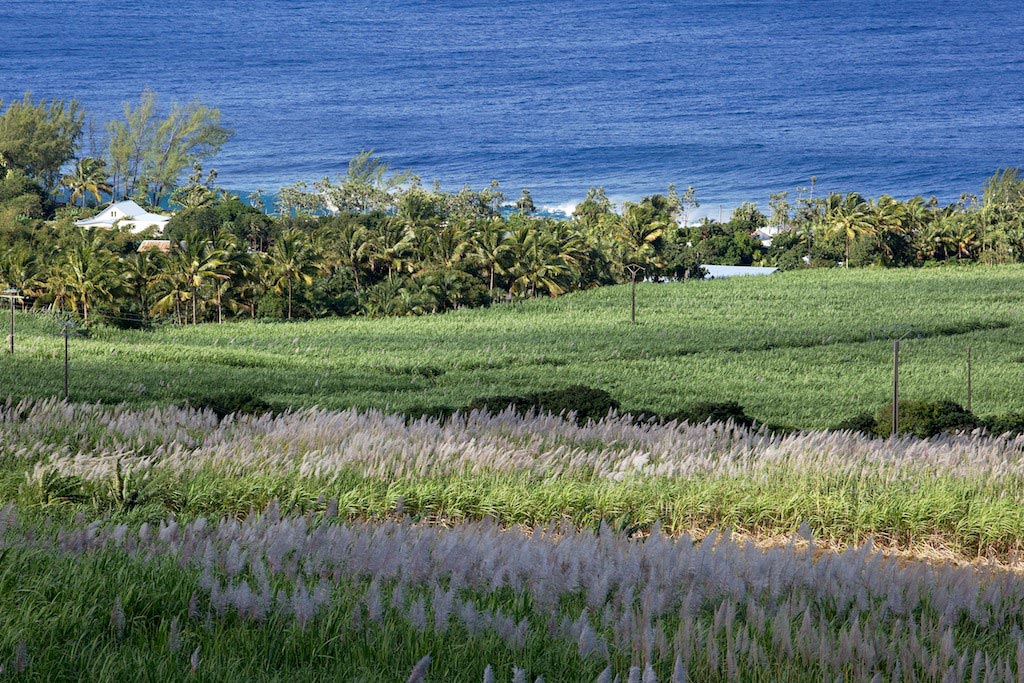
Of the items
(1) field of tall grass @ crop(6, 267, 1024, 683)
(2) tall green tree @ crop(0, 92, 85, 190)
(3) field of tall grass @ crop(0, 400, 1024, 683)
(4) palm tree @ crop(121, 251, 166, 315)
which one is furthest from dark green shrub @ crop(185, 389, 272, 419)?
(2) tall green tree @ crop(0, 92, 85, 190)

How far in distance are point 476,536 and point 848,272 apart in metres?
75.8

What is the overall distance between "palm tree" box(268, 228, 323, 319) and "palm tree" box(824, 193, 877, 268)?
4558cm

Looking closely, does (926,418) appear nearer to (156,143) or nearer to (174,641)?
(174,641)

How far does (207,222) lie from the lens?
313ft

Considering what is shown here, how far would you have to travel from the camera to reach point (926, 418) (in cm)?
1681

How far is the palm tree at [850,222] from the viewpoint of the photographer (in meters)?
86.9

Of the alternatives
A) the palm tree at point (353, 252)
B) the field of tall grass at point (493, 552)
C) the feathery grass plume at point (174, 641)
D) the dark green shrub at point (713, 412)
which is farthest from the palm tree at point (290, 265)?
the feathery grass plume at point (174, 641)

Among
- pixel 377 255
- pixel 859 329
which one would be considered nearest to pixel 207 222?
pixel 377 255

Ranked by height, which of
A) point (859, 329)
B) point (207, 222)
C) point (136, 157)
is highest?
point (136, 157)

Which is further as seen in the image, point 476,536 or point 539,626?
point 476,536

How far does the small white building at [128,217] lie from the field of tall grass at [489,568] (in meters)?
100

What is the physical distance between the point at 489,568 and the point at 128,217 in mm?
105599

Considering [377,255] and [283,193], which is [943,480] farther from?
[283,193]

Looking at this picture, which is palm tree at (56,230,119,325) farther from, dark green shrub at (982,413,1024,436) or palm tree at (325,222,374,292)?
dark green shrub at (982,413,1024,436)
